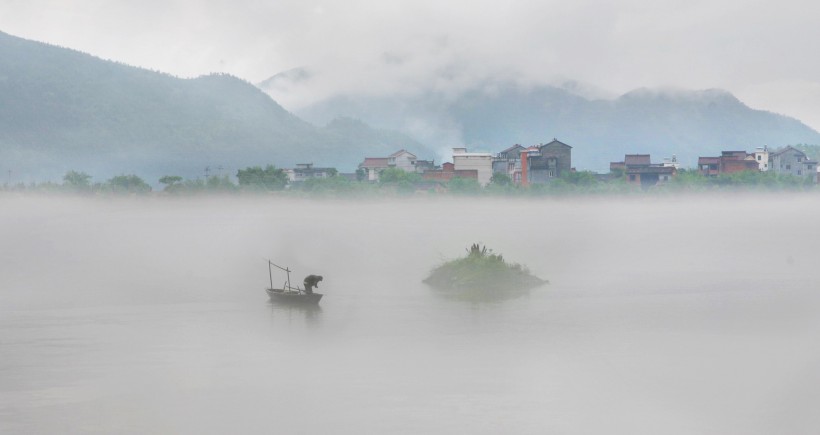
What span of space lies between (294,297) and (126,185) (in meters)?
113

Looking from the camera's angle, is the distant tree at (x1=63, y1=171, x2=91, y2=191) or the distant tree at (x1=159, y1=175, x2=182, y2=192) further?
the distant tree at (x1=159, y1=175, x2=182, y2=192)

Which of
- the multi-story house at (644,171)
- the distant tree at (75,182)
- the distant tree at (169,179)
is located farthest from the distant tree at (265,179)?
the multi-story house at (644,171)

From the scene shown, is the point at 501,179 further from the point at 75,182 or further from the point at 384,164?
the point at 75,182

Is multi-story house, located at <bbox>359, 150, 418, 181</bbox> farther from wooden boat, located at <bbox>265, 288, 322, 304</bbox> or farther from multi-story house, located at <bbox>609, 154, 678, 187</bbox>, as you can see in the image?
wooden boat, located at <bbox>265, 288, 322, 304</bbox>


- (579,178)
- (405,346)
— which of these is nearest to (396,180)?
(579,178)

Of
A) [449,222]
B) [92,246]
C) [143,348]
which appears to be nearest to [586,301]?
[143,348]

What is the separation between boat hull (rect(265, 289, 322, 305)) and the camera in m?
37.7

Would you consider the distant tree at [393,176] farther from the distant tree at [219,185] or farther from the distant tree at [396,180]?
the distant tree at [219,185]

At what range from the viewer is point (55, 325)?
35.8 m

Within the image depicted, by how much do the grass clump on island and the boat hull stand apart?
6.98 meters

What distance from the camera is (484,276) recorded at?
4241 centimetres

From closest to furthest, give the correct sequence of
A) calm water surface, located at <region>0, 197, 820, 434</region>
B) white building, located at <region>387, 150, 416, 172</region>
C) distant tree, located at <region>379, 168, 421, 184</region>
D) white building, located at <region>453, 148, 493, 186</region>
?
calm water surface, located at <region>0, 197, 820, 434</region>
distant tree, located at <region>379, 168, 421, 184</region>
white building, located at <region>453, 148, 493, 186</region>
white building, located at <region>387, 150, 416, 172</region>

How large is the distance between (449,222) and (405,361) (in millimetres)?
78873

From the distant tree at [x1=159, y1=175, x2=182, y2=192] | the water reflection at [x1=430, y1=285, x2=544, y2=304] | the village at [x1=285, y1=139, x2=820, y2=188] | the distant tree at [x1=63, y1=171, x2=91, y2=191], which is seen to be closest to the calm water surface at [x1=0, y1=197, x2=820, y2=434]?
the water reflection at [x1=430, y1=285, x2=544, y2=304]
